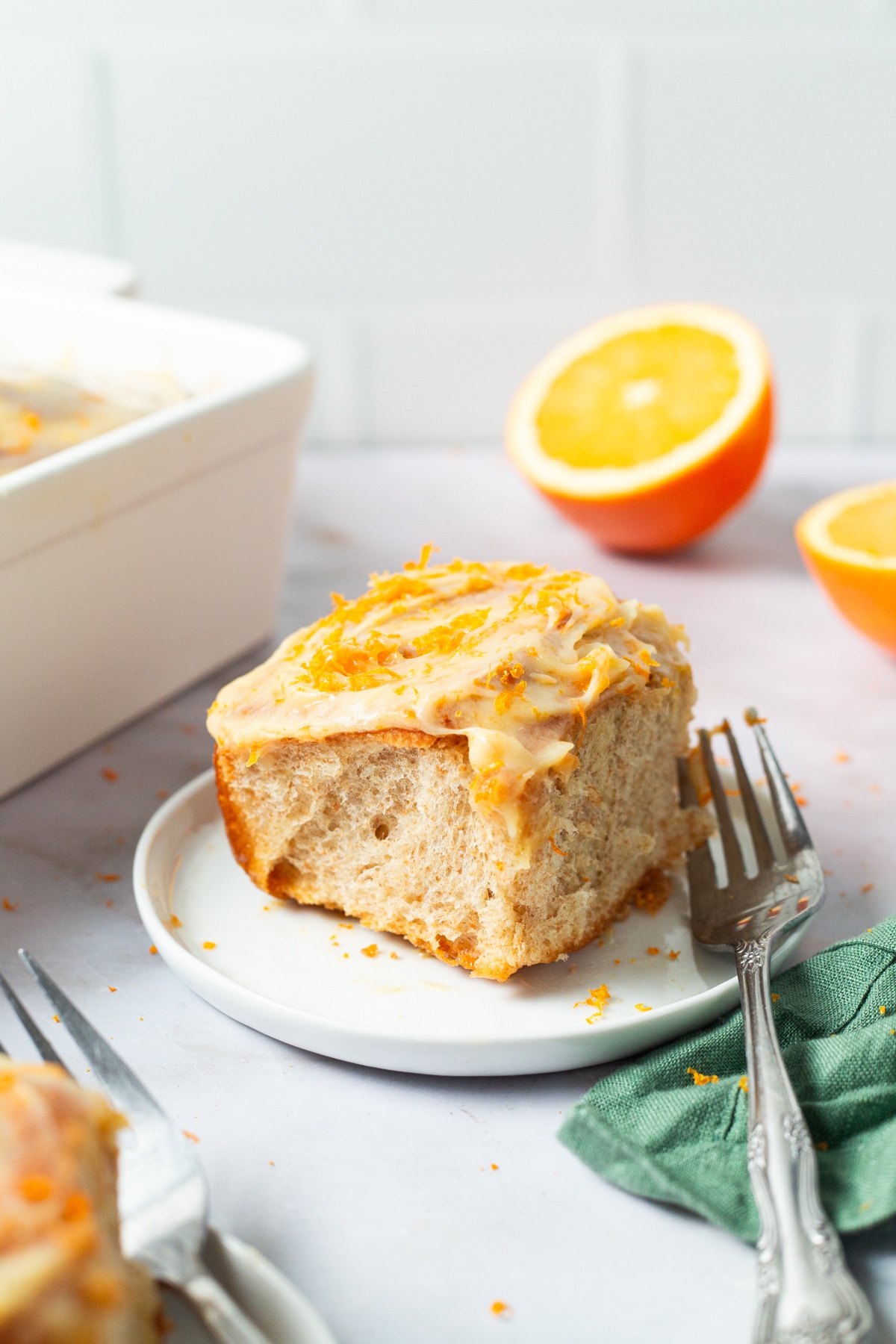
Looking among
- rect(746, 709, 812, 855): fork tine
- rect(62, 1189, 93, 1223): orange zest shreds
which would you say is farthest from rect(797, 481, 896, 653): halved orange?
rect(62, 1189, 93, 1223): orange zest shreds

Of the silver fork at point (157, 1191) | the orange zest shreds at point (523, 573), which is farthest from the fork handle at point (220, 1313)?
the orange zest shreds at point (523, 573)

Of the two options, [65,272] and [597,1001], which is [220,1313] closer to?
[597,1001]

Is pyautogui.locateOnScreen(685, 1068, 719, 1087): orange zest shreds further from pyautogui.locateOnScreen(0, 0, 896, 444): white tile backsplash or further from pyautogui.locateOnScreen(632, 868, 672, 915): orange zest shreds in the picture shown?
pyautogui.locateOnScreen(0, 0, 896, 444): white tile backsplash

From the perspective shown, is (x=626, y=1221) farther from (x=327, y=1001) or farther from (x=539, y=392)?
(x=539, y=392)

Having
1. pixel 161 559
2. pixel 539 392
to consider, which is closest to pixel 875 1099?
pixel 161 559

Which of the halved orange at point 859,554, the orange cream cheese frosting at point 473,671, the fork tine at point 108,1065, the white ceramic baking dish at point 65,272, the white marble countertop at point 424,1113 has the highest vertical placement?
the white ceramic baking dish at point 65,272

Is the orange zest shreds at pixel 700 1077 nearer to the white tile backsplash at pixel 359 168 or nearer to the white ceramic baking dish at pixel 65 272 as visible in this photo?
the white ceramic baking dish at pixel 65 272
